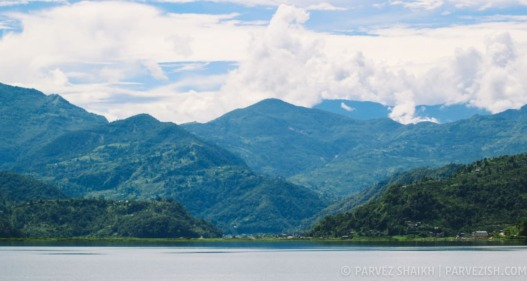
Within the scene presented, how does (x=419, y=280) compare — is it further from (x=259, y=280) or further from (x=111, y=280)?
(x=111, y=280)

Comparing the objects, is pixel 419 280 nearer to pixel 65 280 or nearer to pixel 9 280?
pixel 65 280

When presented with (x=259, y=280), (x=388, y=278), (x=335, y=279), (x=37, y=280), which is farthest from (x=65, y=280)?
(x=388, y=278)

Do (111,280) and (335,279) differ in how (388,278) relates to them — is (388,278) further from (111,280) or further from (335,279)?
(111,280)

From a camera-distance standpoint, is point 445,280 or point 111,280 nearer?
point 445,280

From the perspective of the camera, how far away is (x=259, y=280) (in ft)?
650

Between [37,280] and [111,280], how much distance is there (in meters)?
17.6

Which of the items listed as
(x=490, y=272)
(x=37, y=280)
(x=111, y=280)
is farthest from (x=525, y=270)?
(x=37, y=280)

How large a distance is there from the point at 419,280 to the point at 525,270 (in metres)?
30.5

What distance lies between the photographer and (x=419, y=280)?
18600 centimetres

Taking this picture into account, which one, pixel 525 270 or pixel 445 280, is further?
pixel 525 270

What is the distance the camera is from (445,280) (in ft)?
611

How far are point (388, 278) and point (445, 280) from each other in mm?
13399

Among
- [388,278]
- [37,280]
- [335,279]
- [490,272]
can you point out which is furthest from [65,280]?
[490,272]

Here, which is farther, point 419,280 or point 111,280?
point 111,280
